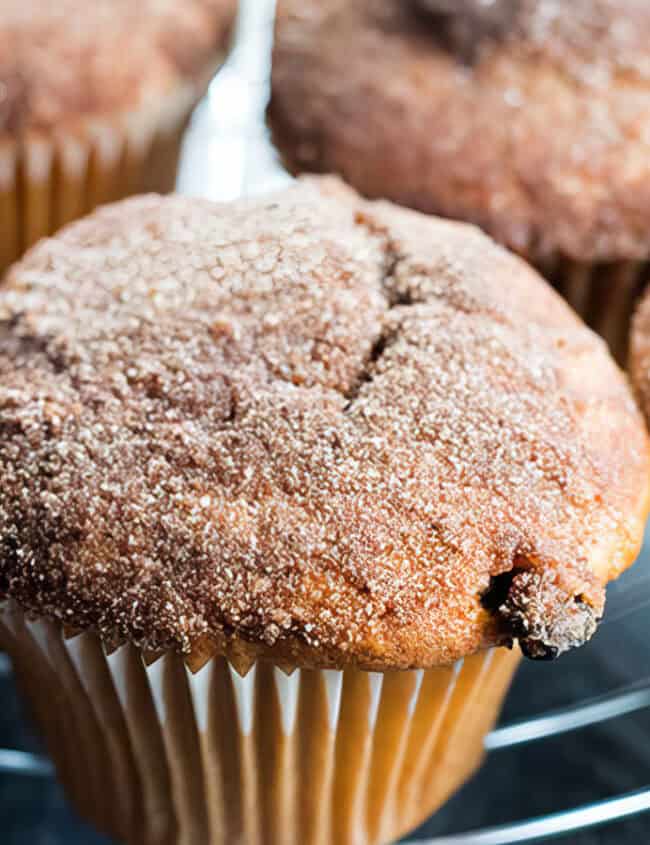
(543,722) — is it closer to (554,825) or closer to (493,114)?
(554,825)

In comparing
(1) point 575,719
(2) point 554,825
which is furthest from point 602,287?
(2) point 554,825

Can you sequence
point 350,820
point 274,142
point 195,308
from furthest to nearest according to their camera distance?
point 274,142 → point 350,820 → point 195,308

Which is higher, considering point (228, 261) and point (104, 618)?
point (228, 261)

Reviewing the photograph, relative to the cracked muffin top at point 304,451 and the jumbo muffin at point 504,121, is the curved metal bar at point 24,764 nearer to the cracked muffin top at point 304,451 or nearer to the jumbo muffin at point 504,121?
the cracked muffin top at point 304,451

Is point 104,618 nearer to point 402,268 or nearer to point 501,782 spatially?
point 402,268

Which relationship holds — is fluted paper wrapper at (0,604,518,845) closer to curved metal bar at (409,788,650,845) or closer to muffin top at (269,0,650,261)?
curved metal bar at (409,788,650,845)

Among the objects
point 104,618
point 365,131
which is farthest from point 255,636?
point 365,131
